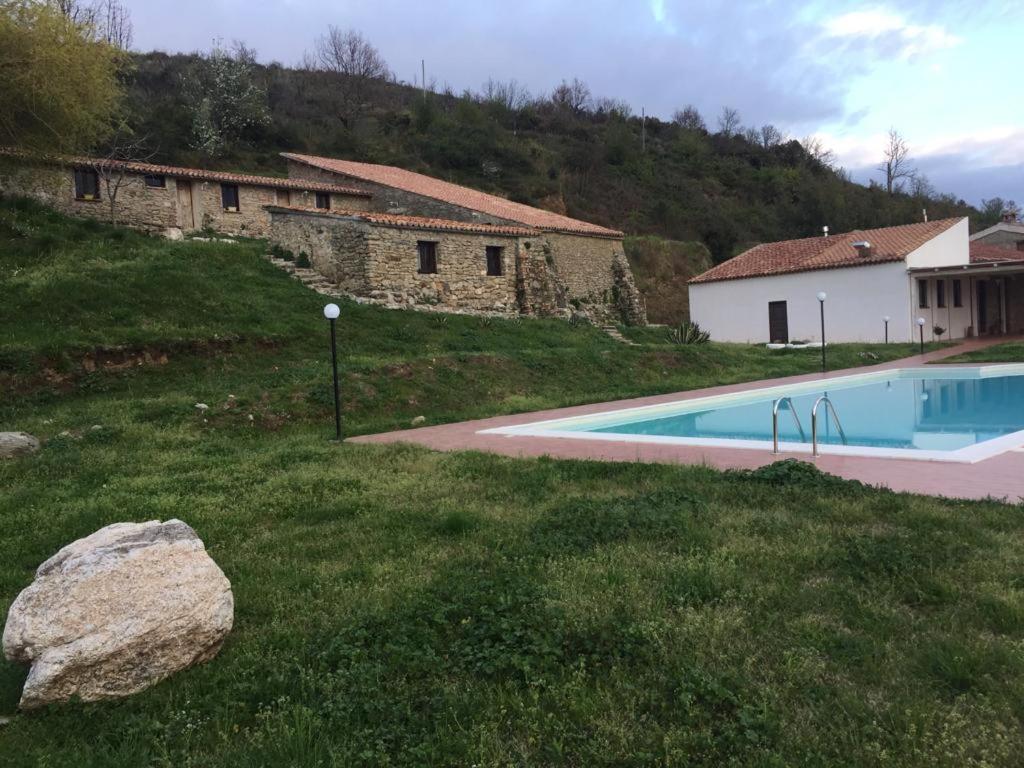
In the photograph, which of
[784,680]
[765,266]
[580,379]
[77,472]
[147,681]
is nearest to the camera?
[784,680]

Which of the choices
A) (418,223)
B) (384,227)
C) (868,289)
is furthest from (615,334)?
(868,289)

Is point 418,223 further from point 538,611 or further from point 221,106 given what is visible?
point 221,106

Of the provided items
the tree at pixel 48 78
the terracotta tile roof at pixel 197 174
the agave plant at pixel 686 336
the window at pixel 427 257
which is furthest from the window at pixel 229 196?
the agave plant at pixel 686 336

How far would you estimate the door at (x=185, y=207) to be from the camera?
23.2 meters

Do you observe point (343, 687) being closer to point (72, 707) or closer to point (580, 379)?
point (72, 707)

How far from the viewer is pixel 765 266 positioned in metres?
28.8

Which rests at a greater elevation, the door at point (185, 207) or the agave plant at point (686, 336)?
the door at point (185, 207)

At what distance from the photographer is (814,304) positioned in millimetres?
26656

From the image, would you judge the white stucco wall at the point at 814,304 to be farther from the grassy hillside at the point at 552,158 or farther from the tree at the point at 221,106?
the tree at the point at 221,106

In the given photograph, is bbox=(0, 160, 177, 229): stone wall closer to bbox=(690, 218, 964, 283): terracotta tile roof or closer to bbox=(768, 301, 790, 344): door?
bbox=(690, 218, 964, 283): terracotta tile roof

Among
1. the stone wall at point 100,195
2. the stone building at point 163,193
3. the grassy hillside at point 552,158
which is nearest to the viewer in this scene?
the stone wall at point 100,195

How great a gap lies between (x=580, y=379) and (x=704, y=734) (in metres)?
12.7

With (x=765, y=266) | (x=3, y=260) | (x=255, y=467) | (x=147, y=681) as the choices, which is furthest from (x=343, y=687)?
(x=765, y=266)

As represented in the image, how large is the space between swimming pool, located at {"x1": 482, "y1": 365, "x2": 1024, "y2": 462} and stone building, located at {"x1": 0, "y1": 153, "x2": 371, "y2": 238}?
54.0ft
